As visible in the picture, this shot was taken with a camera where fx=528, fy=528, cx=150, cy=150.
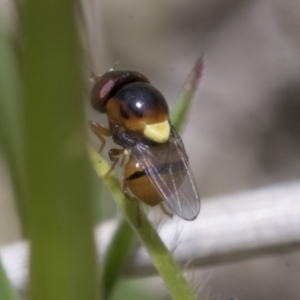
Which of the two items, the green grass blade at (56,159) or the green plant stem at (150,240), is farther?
the green plant stem at (150,240)

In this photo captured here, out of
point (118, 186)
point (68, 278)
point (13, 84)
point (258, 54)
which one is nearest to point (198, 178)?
point (258, 54)

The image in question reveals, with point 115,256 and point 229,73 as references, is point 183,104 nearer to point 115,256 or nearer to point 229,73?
point 115,256

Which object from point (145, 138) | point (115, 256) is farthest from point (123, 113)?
point (115, 256)

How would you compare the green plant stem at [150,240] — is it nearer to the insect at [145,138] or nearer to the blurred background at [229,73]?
the insect at [145,138]

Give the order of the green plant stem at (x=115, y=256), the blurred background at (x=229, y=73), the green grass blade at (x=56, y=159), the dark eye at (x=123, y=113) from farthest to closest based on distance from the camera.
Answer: the blurred background at (x=229, y=73) → the dark eye at (x=123, y=113) → the green plant stem at (x=115, y=256) → the green grass blade at (x=56, y=159)

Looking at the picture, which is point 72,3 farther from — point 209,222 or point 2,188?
point 2,188

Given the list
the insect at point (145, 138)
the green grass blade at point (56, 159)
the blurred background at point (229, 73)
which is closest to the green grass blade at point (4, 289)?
the green grass blade at point (56, 159)

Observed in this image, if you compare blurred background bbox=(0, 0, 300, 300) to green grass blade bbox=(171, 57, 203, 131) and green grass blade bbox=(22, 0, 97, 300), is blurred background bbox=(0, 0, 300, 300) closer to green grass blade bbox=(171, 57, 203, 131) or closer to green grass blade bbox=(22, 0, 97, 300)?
green grass blade bbox=(171, 57, 203, 131)
